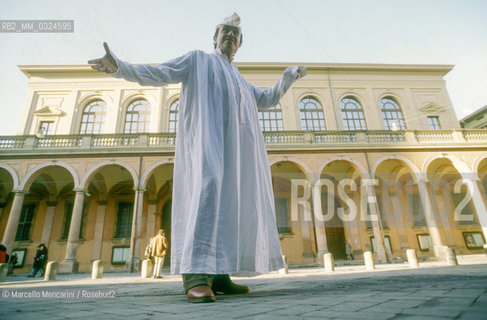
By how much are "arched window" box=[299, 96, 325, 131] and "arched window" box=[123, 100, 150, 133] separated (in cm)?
1100

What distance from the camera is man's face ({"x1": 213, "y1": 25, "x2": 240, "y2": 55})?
3.04 meters

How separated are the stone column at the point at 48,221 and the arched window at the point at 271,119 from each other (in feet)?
47.4

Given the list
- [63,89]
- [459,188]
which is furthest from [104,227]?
[459,188]

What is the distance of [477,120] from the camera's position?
85.9ft


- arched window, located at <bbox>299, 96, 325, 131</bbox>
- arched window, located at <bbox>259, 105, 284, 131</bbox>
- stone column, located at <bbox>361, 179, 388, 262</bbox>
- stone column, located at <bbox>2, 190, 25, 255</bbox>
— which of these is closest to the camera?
stone column, located at <bbox>2, 190, 25, 255</bbox>

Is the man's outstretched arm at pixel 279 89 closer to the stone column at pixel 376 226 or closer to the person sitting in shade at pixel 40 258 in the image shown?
the stone column at pixel 376 226

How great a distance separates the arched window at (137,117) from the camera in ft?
59.5

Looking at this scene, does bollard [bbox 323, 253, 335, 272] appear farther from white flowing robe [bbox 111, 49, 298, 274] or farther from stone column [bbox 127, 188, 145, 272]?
stone column [bbox 127, 188, 145, 272]

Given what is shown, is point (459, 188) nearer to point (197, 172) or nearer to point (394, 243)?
point (394, 243)

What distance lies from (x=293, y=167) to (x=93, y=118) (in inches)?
555

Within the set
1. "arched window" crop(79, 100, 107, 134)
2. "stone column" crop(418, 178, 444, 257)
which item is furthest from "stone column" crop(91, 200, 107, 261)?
"stone column" crop(418, 178, 444, 257)

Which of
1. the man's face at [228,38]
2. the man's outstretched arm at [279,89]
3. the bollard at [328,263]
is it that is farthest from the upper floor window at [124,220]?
the man's face at [228,38]

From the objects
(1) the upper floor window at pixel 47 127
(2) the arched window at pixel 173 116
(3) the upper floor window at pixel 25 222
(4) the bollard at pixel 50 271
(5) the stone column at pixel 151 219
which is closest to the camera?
(4) the bollard at pixel 50 271

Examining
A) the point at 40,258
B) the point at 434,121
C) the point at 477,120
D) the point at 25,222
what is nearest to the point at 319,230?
the point at 434,121
